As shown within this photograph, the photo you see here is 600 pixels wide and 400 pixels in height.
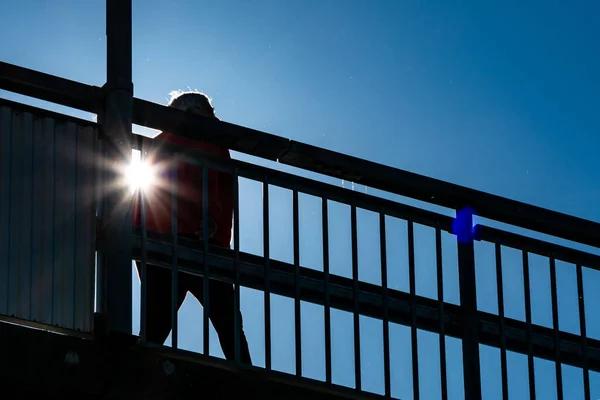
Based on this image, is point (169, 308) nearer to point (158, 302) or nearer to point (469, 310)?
point (158, 302)

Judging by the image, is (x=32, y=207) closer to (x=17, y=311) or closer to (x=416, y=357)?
(x=17, y=311)

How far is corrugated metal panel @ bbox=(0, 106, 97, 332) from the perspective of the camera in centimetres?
634

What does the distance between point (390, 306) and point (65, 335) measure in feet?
5.88

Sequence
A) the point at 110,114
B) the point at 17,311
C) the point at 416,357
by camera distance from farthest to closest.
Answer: the point at 416,357 < the point at 110,114 < the point at 17,311

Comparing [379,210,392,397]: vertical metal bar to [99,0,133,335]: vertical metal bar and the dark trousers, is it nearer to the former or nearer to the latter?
the dark trousers

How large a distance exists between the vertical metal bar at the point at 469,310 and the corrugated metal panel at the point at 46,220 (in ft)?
6.84

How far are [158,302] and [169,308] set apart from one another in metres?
0.14

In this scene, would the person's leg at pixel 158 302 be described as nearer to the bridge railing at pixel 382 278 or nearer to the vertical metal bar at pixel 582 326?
the bridge railing at pixel 382 278

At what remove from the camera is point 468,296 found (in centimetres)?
758

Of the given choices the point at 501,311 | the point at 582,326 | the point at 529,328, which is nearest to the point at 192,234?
the point at 501,311

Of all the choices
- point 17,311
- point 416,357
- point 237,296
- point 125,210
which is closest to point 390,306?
point 416,357

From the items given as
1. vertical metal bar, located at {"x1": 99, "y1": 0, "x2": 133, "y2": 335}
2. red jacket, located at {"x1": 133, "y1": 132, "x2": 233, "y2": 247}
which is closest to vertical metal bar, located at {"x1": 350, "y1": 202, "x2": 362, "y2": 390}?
red jacket, located at {"x1": 133, "y1": 132, "x2": 233, "y2": 247}

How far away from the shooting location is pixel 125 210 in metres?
6.66

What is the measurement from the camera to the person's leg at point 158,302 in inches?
294
